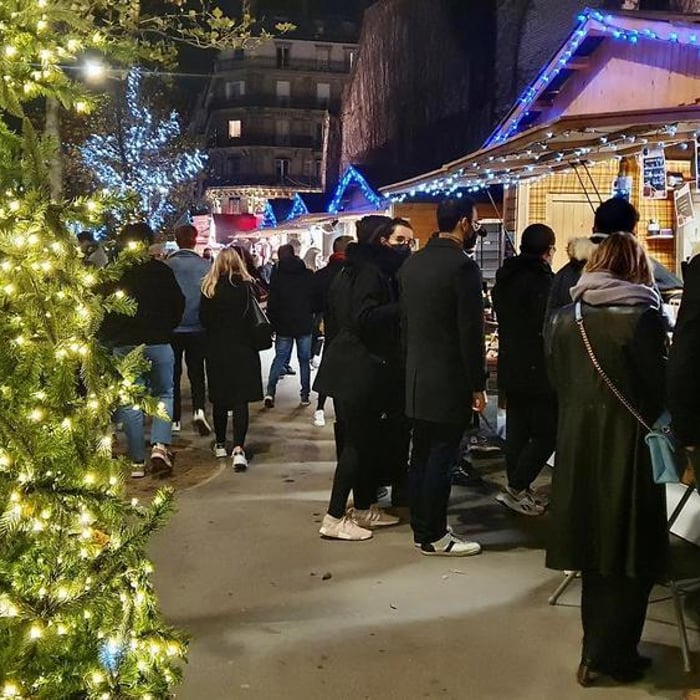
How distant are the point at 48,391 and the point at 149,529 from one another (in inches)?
21.0

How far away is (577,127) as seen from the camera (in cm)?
610

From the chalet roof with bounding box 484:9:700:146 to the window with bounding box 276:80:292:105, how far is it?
61.9 meters

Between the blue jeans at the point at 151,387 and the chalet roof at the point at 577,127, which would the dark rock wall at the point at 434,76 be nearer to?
the chalet roof at the point at 577,127

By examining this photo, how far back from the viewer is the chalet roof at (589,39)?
786cm

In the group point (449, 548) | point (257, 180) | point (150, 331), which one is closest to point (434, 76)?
point (150, 331)

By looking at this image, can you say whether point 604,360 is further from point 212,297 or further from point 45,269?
point 212,297

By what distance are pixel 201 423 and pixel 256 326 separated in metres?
2.08

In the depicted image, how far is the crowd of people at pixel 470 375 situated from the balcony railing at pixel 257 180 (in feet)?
203

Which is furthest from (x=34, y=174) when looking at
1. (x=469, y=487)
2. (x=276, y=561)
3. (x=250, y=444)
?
(x=250, y=444)

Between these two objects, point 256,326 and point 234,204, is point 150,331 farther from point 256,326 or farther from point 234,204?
point 234,204

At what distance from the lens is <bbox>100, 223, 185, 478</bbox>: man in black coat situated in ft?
22.3

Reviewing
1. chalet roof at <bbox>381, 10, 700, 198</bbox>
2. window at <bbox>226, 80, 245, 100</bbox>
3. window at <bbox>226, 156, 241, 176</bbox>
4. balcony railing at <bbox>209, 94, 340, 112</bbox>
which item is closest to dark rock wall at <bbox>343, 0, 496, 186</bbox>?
chalet roof at <bbox>381, 10, 700, 198</bbox>

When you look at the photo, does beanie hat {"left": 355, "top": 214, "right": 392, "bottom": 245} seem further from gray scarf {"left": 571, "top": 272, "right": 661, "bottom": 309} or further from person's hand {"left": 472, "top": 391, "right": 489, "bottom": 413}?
gray scarf {"left": 571, "top": 272, "right": 661, "bottom": 309}

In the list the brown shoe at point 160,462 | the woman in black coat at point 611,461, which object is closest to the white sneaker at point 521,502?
the woman in black coat at point 611,461
